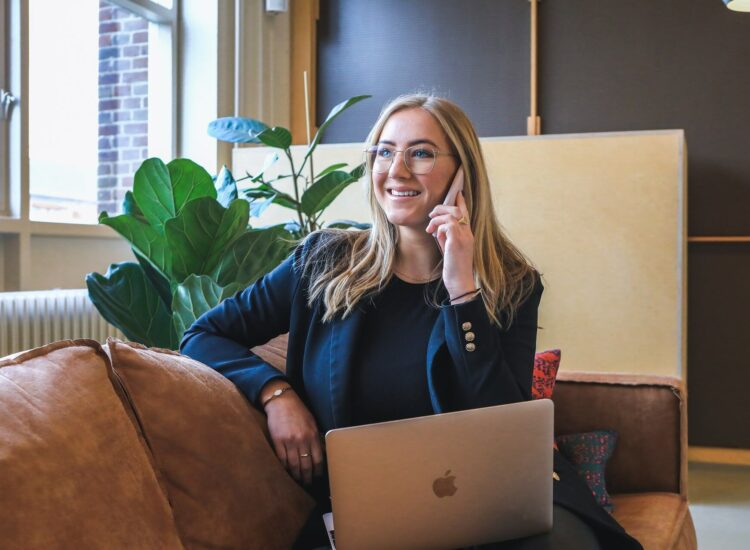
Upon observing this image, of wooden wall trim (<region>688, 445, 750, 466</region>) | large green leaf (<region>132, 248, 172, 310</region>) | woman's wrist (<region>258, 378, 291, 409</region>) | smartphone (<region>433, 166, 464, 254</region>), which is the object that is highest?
smartphone (<region>433, 166, 464, 254</region>)

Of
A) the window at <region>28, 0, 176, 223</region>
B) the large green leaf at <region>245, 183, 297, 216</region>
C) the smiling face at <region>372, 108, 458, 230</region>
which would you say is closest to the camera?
the smiling face at <region>372, 108, 458, 230</region>

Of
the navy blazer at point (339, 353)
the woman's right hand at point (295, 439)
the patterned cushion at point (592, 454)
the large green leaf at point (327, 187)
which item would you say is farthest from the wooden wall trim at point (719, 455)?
the woman's right hand at point (295, 439)

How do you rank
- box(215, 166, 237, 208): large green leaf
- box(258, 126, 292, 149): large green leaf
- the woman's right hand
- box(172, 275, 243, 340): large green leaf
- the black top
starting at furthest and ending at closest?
box(258, 126, 292, 149): large green leaf, box(215, 166, 237, 208): large green leaf, box(172, 275, 243, 340): large green leaf, the black top, the woman's right hand

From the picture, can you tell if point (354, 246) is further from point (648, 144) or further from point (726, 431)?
point (726, 431)

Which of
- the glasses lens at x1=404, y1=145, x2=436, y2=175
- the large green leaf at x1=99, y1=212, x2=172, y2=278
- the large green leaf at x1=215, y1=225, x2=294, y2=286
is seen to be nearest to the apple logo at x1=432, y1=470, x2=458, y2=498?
the glasses lens at x1=404, y1=145, x2=436, y2=175

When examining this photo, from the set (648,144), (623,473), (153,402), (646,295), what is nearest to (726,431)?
(646,295)

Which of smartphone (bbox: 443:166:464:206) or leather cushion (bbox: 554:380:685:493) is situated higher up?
Result: smartphone (bbox: 443:166:464:206)

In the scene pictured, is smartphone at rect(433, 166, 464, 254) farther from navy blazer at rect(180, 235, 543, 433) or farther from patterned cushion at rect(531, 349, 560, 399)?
patterned cushion at rect(531, 349, 560, 399)

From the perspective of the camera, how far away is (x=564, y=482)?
157 cm

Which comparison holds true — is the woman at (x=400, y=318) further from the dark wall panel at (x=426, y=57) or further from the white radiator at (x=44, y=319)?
the dark wall panel at (x=426, y=57)

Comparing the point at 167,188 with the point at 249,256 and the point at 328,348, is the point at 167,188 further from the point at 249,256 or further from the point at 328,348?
the point at 328,348

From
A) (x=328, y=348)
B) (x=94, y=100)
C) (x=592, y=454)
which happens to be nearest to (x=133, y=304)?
(x=328, y=348)

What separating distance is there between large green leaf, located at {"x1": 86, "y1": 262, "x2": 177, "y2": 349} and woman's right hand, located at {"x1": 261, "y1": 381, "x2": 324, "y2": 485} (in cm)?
113

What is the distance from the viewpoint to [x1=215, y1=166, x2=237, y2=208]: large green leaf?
8.66 ft
